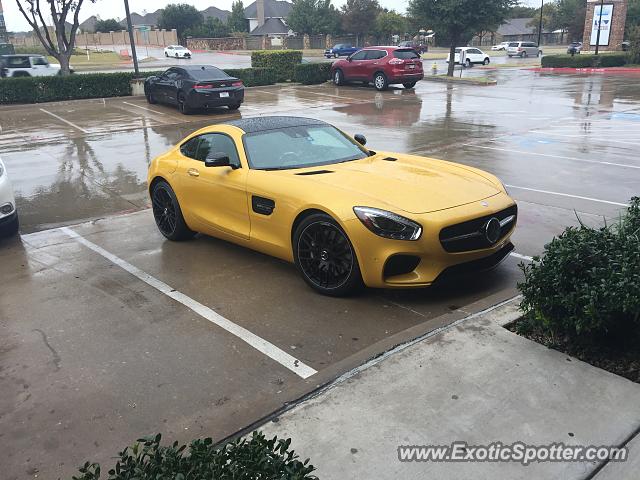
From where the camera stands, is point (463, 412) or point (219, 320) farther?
point (219, 320)

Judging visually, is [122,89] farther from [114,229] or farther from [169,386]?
[169,386]

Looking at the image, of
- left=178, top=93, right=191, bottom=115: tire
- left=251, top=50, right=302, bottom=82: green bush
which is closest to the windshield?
left=178, top=93, right=191, bottom=115: tire

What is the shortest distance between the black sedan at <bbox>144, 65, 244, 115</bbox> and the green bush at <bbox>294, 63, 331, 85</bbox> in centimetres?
924

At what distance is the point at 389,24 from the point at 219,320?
7506 centimetres

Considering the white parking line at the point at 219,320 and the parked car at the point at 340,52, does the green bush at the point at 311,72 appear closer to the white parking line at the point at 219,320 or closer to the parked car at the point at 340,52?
the white parking line at the point at 219,320

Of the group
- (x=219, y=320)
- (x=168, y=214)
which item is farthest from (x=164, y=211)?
(x=219, y=320)

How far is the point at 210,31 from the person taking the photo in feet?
271

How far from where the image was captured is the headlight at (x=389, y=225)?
4.59 meters

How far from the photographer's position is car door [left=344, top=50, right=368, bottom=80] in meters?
25.4

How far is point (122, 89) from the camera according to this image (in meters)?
23.6

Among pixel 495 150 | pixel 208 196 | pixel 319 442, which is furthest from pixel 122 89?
pixel 319 442

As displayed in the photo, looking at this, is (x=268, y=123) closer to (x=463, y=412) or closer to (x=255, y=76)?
(x=463, y=412)

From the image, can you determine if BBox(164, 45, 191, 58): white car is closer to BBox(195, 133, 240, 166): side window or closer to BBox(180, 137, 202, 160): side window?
BBox(180, 137, 202, 160): side window

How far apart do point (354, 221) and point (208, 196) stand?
2.04 m
